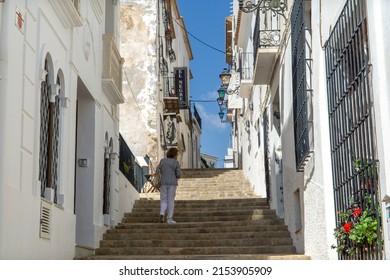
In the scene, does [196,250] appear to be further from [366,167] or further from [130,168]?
[130,168]

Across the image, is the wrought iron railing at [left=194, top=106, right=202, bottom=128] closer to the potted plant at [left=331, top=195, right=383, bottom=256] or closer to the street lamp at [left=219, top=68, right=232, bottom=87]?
the street lamp at [left=219, top=68, right=232, bottom=87]

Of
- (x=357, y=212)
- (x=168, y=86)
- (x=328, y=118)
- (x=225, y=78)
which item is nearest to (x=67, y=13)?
(x=328, y=118)

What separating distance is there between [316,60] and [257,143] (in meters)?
9.91

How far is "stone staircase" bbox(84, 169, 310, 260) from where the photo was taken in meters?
11.9

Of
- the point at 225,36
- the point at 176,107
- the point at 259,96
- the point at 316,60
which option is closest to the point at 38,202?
the point at 316,60

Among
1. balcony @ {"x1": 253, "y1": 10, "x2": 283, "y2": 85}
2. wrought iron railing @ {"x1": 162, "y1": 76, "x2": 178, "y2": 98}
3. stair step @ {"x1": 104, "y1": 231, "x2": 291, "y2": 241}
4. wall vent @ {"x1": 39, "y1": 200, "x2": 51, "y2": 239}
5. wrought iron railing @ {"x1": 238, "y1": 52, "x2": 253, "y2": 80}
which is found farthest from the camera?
wrought iron railing @ {"x1": 162, "y1": 76, "x2": 178, "y2": 98}

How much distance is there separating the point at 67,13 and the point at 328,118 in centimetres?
394

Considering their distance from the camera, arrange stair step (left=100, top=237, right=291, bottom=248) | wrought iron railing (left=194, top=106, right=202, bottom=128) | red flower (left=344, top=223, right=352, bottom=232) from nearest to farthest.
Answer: red flower (left=344, top=223, right=352, bottom=232)
stair step (left=100, top=237, right=291, bottom=248)
wrought iron railing (left=194, top=106, right=202, bottom=128)

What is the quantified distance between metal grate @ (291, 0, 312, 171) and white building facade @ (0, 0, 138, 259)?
319 cm

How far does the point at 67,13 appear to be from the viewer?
1039cm

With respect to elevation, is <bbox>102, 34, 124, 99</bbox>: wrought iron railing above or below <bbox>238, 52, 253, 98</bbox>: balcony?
below

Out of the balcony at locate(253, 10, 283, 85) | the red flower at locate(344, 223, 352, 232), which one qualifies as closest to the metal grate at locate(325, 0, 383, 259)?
the red flower at locate(344, 223, 352, 232)
